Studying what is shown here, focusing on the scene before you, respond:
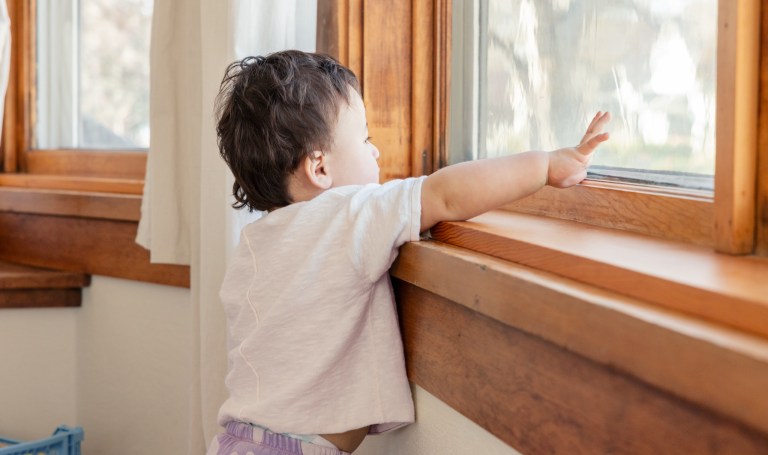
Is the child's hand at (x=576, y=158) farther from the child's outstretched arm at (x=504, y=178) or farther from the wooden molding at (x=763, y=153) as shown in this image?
the wooden molding at (x=763, y=153)

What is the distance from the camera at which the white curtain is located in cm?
140

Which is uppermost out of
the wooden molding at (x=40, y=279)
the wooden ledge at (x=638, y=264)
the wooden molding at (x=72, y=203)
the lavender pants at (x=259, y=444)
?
the wooden ledge at (x=638, y=264)

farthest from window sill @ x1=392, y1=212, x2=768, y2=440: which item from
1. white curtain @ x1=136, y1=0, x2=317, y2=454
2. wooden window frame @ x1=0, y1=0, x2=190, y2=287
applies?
wooden window frame @ x1=0, y1=0, x2=190, y2=287

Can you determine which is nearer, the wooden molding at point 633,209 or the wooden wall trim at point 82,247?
the wooden molding at point 633,209

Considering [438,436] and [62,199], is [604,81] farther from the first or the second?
[62,199]

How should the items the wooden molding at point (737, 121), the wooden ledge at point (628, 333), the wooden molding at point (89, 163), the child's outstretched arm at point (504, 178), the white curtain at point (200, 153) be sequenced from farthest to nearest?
the wooden molding at point (89, 163) < the white curtain at point (200, 153) < the child's outstretched arm at point (504, 178) < the wooden molding at point (737, 121) < the wooden ledge at point (628, 333)

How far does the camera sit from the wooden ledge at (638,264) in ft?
1.88

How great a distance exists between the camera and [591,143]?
0.94m

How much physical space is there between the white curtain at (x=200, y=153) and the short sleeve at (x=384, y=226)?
445mm

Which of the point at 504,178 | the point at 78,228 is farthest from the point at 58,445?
the point at 504,178

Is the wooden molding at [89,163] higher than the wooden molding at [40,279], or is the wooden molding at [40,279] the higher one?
the wooden molding at [89,163]

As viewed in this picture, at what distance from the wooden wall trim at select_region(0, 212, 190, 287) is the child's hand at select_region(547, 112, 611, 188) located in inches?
41.4

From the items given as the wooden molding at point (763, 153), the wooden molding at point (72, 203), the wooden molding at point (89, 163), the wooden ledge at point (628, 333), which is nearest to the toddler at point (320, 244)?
the wooden ledge at point (628, 333)

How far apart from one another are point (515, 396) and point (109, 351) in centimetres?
148
